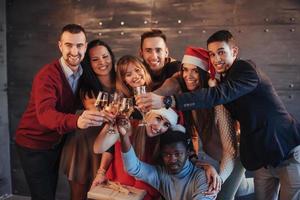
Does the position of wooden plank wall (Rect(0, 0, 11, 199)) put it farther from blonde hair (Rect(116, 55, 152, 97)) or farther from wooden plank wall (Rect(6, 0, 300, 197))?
blonde hair (Rect(116, 55, 152, 97))

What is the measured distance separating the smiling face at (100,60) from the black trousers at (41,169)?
2.07 feet

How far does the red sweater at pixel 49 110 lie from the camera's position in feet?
6.46

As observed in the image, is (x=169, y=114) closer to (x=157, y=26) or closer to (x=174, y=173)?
(x=174, y=173)

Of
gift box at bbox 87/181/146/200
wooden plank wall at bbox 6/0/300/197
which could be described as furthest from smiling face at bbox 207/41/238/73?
wooden plank wall at bbox 6/0/300/197

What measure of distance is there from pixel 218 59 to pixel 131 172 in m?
0.83

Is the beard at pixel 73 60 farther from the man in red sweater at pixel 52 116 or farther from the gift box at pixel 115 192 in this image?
the gift box at pixel 115 192

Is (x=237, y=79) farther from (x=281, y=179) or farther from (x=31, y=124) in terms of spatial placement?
(x=31, y=124)

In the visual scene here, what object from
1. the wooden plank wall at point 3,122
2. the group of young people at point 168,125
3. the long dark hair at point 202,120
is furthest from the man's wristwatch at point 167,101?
the wooden plank wall at point 3,122

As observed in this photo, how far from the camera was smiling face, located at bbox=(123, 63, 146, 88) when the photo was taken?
230 centimetres

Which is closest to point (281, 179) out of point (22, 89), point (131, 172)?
point (131, 172)

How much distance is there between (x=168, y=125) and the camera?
217 cm

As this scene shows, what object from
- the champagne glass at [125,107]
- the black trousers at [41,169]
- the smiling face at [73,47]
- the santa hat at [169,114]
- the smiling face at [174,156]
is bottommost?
the black trousers at [41,169]

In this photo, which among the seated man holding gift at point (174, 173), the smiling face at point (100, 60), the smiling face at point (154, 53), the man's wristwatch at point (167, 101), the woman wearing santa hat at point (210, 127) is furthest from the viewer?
the smiling face at point (154, 53)

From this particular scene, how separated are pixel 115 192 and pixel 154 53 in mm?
990
